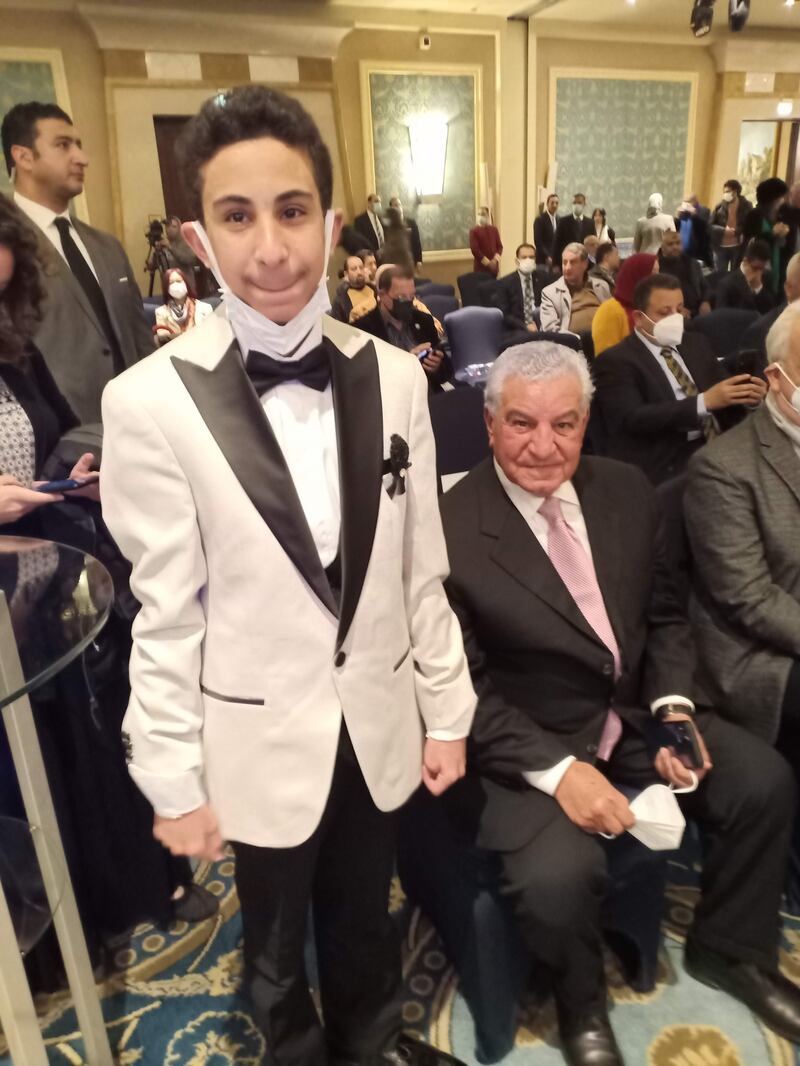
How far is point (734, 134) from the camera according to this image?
12.1 metres

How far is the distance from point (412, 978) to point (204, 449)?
4.31ft

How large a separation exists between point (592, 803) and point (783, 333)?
1103 mm

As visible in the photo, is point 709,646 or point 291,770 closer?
point 291,770

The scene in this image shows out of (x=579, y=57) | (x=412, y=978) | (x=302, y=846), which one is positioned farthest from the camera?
(x=579, y=57)

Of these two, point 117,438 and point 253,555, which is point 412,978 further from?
point 117,438

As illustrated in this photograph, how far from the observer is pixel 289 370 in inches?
40.7

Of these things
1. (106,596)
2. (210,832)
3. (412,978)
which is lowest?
(412,978)

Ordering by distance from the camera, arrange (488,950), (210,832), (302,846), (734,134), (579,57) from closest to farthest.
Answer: (210,832) → (302,846) → (488,950) → (579,57) → (734,134)

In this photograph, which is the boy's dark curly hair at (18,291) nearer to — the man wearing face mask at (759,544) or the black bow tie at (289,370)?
Result: the black bow tie at (289,370)

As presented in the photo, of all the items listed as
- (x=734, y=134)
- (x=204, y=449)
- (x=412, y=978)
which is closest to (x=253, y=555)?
(x=204, y=449)

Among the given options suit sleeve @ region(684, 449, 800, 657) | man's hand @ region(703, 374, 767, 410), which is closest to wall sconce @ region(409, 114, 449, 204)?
man's hand @ region(703, 374, 767, 410)

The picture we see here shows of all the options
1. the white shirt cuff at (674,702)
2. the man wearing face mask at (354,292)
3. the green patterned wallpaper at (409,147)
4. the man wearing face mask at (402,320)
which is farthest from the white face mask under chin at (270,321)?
the green patterned wallpaper at (409,147)

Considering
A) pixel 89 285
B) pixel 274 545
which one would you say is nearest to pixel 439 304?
pixel 89 285

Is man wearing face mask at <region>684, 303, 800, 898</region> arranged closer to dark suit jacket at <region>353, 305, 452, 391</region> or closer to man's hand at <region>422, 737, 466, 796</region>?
man's hand at <region>422, 737, 466, 796</region>
